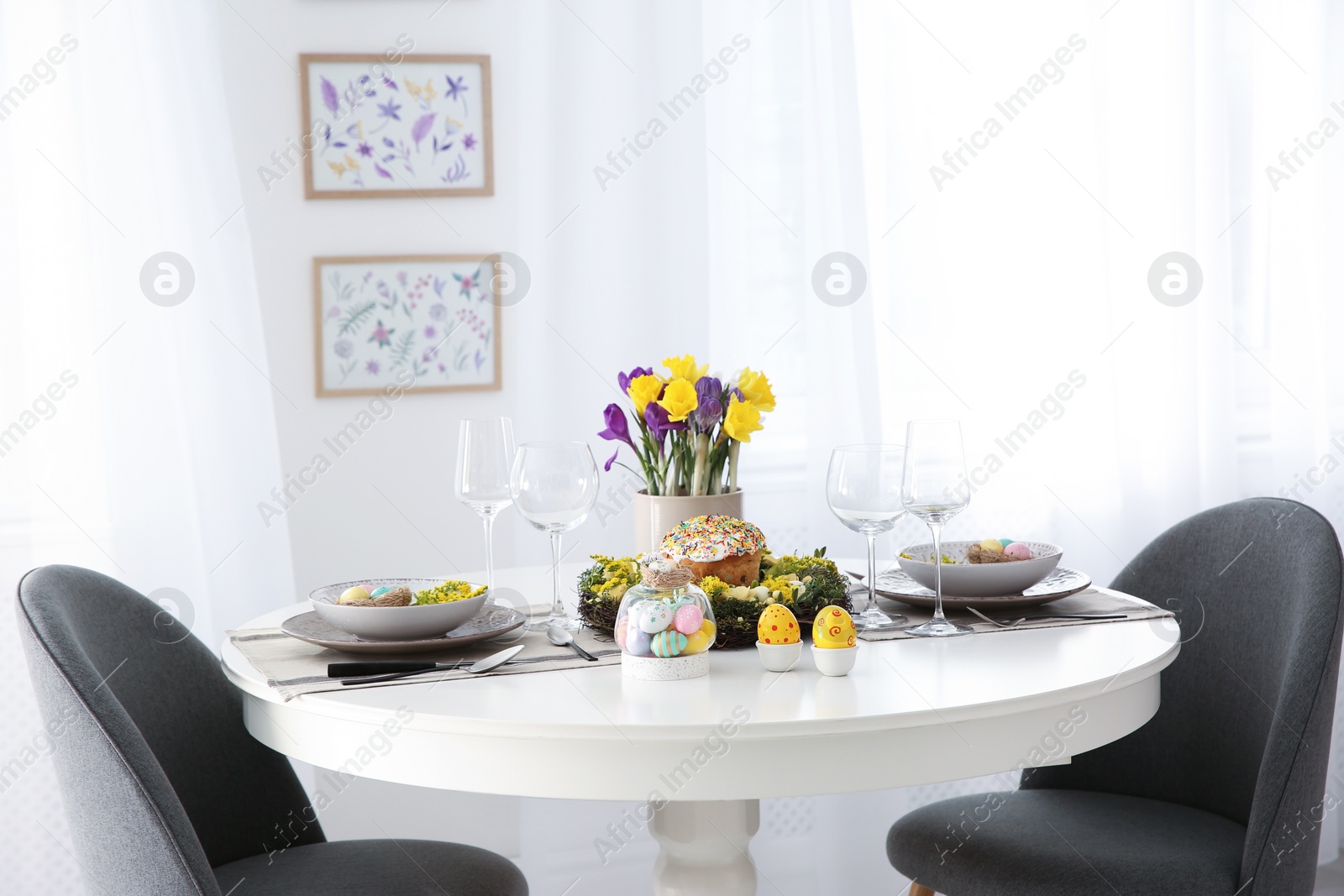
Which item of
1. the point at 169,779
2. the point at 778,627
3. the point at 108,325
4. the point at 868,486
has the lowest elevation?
the point at 169,779

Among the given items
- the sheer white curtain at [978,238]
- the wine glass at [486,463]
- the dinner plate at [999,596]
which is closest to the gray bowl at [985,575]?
the dinner plate at [999,596]

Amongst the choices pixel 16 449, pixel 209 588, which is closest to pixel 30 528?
pixel 16 449

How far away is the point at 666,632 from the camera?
1390mm

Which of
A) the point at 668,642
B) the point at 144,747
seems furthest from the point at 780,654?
the point at 144,747

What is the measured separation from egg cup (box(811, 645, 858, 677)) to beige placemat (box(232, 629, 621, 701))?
258 mm

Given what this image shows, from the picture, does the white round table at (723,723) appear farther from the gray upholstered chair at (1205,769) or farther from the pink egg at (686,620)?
the gray upholstered chair at (1205,769)

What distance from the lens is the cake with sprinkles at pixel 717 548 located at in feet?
5.23

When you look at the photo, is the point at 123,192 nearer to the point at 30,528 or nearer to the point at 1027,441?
the point at 30,528

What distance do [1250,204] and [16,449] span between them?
3051 millimetres

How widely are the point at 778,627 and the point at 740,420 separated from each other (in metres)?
0.36

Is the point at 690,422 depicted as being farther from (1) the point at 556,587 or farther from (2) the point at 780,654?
(2) the point at 780,654

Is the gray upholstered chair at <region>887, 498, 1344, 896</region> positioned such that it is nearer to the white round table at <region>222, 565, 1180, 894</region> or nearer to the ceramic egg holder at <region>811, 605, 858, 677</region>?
the white round table at <region>222, 565, 1180, 894</region>

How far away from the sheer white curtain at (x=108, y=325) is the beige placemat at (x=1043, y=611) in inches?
61.5

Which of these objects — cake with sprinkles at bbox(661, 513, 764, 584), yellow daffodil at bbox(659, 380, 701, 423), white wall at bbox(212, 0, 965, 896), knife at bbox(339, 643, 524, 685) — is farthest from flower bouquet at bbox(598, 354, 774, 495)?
white wall at bbox(212, 0, 965, 896)
